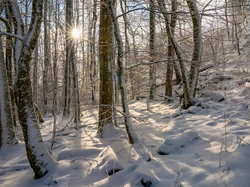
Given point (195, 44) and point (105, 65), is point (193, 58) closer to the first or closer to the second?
point (195, 44)

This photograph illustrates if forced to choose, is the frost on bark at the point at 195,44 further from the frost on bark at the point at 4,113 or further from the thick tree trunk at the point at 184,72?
the frost on bark at the point at 4,113

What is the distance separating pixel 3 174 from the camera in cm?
355

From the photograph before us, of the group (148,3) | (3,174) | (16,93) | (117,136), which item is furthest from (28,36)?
(117,136)

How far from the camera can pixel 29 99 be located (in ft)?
10.3

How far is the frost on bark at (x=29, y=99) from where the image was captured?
3.04m

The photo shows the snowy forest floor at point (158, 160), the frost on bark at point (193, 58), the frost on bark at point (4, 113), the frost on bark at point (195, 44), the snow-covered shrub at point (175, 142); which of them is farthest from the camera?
the frost on bark at point (193, 58)

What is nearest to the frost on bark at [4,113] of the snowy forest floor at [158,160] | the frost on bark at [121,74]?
the snowy forest floor at [158,160]

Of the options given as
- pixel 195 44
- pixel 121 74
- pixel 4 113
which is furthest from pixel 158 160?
pixel 195 44

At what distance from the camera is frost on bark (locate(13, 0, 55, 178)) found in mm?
3035

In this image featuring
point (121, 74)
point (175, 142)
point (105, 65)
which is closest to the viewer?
point (175, 142)

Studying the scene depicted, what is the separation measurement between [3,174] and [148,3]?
162 inches

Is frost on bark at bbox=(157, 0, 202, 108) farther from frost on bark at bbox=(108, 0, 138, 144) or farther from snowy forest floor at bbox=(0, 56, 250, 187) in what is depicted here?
frost on bark at bbox=(108, 0, 138, 144)

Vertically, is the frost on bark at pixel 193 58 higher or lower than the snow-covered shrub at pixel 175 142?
higher

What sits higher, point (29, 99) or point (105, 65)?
point (105, 65)
